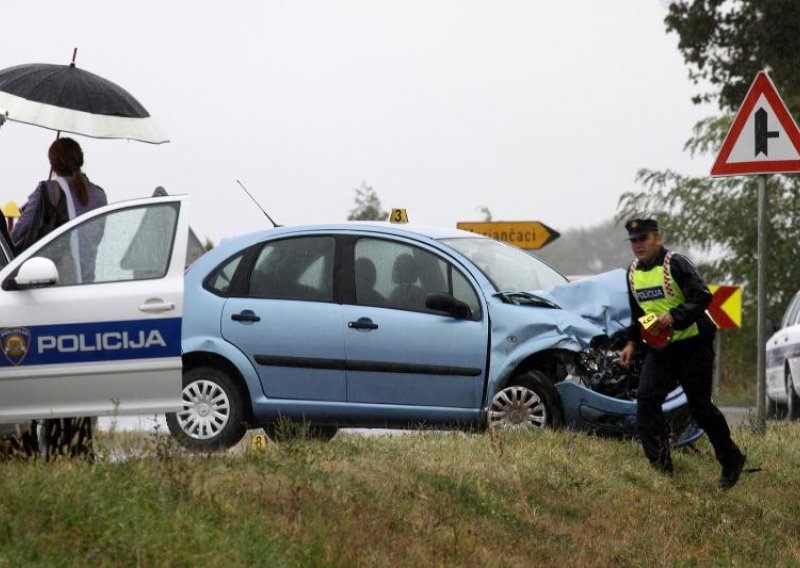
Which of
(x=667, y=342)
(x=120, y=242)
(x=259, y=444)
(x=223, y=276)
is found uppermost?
(x=120, y=242)

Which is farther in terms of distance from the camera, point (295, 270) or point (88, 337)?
point (295, 270)

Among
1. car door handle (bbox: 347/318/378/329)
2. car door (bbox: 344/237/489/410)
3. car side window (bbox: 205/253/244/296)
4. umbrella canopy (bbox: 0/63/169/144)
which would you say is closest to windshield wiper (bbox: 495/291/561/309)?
car door (bbox: 344/237/489/410)

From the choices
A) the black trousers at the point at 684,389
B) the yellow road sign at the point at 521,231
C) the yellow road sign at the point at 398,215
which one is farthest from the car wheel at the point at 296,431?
the yellow road sign at the point at 521,231

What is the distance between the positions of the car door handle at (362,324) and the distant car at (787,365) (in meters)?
8.83

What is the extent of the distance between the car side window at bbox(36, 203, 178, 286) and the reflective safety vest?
119 inches

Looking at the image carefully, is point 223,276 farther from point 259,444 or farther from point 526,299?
point 259,444

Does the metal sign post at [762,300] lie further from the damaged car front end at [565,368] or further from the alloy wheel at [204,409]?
the alloy wheel at [204,409]

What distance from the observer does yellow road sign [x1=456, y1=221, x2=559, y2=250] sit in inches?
790

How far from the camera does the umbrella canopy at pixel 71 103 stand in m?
11.9

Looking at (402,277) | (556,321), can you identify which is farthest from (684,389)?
(402,277)

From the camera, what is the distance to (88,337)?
9594 mm

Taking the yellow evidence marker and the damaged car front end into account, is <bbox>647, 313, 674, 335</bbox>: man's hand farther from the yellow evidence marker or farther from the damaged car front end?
the yellow evidence marker

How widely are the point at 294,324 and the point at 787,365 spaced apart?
10.1m

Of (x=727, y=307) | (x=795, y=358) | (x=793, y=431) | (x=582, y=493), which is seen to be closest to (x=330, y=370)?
(x=582, y=493)
